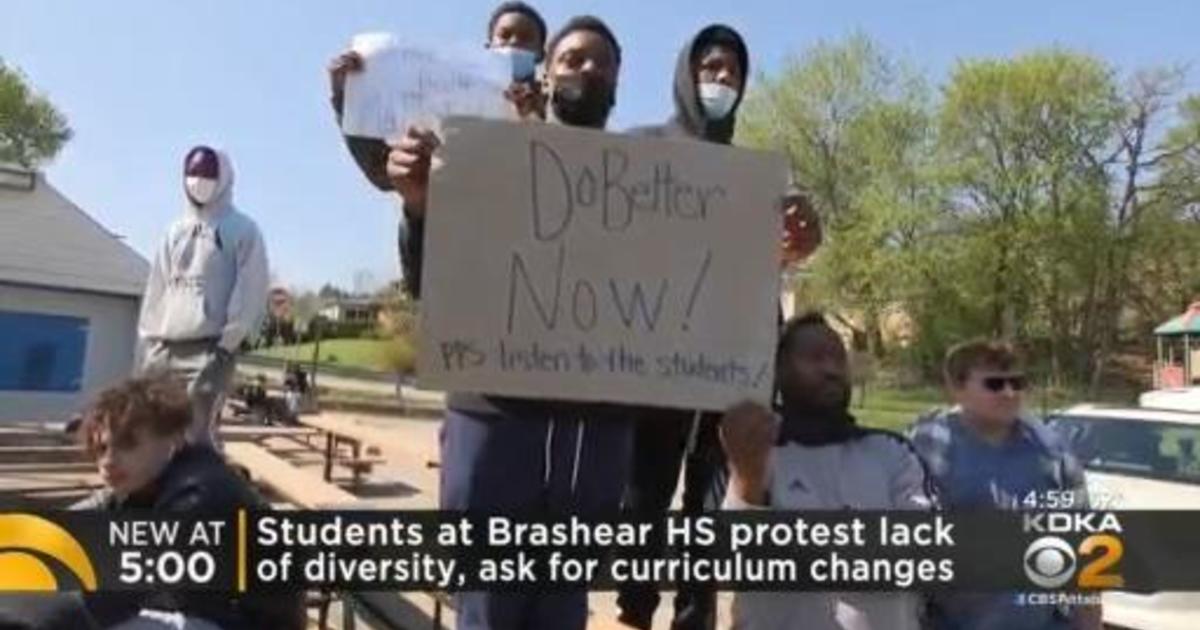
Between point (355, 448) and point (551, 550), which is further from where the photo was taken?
point (355, 448)

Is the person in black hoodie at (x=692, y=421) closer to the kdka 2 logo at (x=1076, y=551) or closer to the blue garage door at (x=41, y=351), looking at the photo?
the kdka 2 logo at (x=1076, y=551)

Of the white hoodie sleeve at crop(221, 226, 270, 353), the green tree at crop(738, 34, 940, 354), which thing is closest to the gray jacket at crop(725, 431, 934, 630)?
the white hoodie sleeve at crop(221, 226, 270, 353)

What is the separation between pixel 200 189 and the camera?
464 centimetres

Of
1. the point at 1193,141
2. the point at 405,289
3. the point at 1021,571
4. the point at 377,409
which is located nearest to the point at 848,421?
the point at 1021,571

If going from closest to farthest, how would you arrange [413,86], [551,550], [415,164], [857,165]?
[415,164] → [551,550] → [413,86] → [857,165]

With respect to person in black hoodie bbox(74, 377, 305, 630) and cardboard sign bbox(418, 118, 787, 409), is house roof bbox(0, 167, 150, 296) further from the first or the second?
cardboard sign bbox(418, 118, 787, 409)

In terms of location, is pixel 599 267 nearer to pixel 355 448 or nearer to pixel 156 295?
pixel 156 295

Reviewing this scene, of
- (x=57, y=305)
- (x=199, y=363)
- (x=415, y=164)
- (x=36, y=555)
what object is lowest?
(x=36, y=555)

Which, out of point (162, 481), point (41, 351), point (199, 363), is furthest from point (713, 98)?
point (41, 351)

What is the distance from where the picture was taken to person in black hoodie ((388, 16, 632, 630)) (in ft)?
7.93

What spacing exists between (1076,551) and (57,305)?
1725 centimetres

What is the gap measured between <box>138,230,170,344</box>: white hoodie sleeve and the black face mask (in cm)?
251

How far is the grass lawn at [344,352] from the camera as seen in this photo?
149 ft

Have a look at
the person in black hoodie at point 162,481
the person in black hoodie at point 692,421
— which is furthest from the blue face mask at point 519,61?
the person in black hoodie at point 162,481
